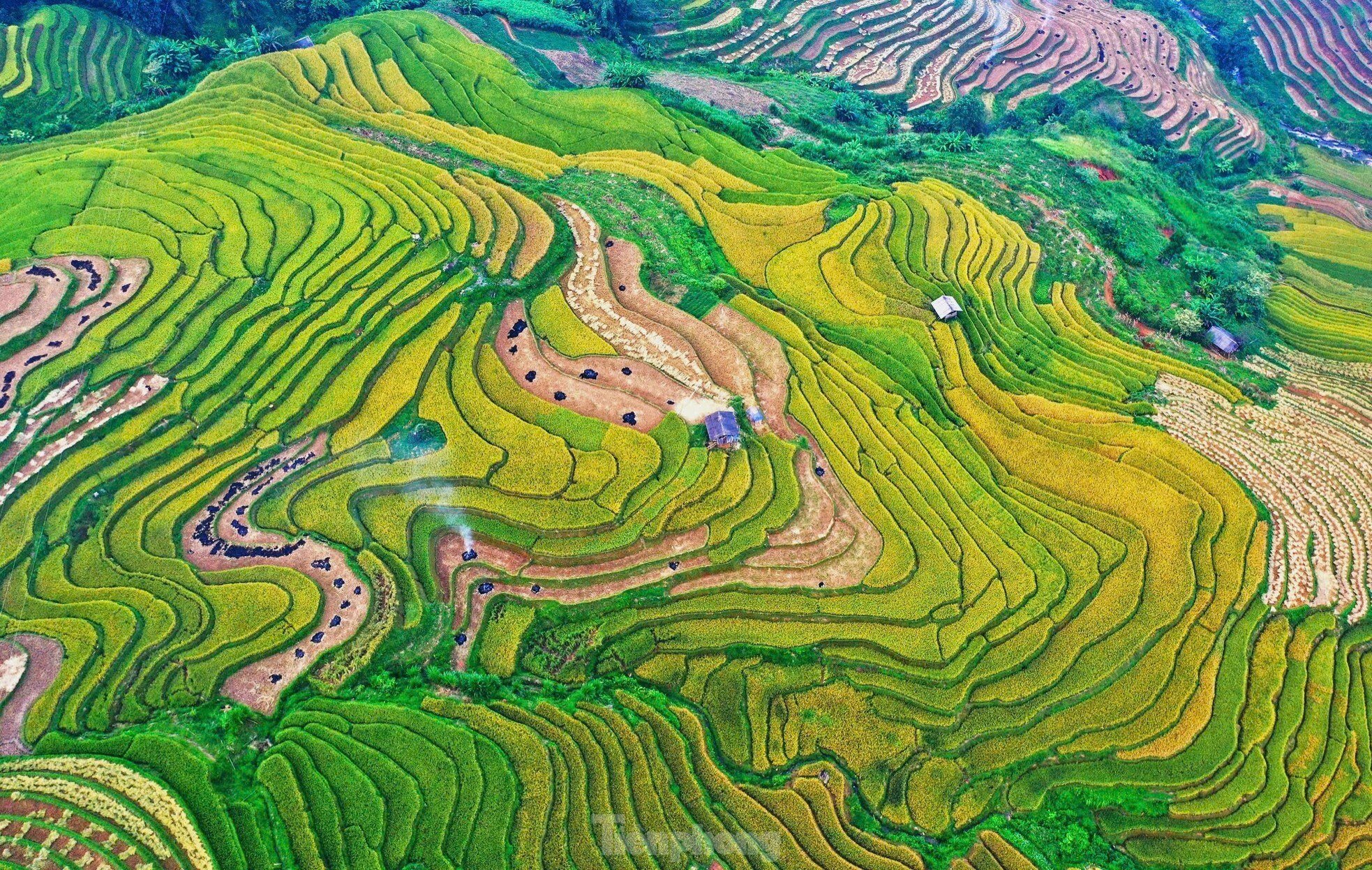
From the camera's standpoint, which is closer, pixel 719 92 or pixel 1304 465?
pixel 1304 465

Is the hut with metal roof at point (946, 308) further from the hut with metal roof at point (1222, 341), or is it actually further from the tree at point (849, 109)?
the tree at point (849, 109)

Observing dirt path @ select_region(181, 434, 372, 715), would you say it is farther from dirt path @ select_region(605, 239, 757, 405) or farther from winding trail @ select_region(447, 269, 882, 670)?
dirt path @ select_region(605, 239, 757, 405)

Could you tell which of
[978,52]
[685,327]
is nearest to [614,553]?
[685,327]

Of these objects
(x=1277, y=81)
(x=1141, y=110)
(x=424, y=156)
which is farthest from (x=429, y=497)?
(x=1277, y=81)

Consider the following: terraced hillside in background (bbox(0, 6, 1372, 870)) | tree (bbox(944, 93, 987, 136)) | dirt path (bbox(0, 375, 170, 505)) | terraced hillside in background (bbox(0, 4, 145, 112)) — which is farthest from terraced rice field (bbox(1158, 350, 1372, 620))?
terraced hillside in background (bbox(0, 4, 145, 112))

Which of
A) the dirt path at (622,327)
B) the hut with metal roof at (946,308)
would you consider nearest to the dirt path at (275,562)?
the dirt path at (622,327)

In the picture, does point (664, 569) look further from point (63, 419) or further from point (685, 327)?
point (63, 419)
